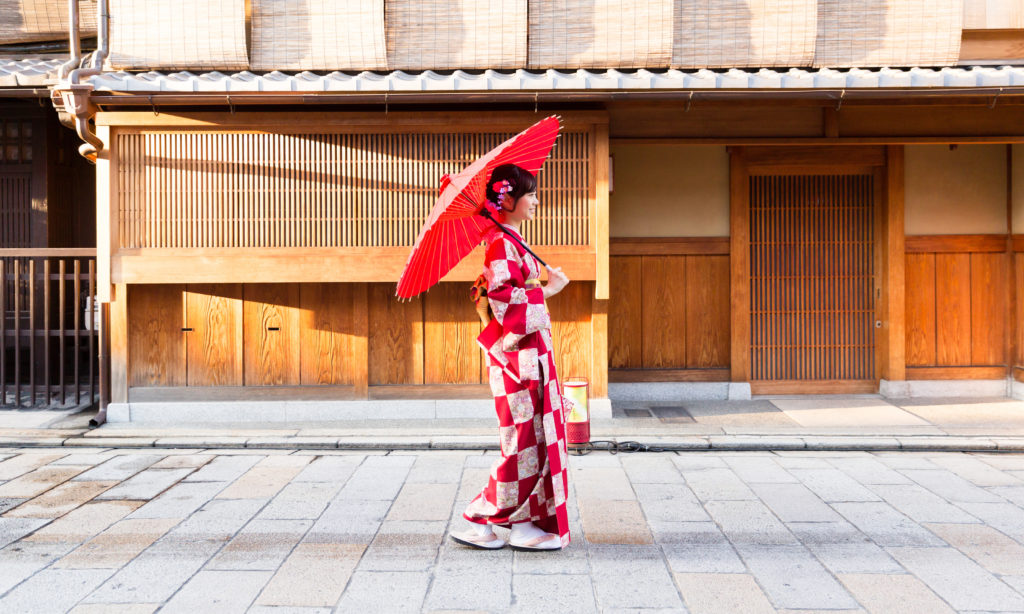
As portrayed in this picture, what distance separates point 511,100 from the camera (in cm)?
806


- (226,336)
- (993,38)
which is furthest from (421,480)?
(993,38)

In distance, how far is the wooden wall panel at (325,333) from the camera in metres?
8.88

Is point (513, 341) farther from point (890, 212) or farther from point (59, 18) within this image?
point (59, 18)

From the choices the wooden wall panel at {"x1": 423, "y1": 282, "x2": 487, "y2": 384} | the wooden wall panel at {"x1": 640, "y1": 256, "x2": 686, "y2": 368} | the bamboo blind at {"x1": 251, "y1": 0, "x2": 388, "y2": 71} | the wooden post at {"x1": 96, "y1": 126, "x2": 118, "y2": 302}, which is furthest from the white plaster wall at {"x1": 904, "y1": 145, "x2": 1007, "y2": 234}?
the wooden post at {"x1": 96, "y1": 126, "x2": 118, "y2": 302}

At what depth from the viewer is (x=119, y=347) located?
28.4 feet

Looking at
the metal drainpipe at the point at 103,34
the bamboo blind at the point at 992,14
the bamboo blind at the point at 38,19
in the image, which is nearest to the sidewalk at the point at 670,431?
the metal drainpipe at the point at 103,34

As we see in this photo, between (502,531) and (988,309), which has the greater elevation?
(988,309)

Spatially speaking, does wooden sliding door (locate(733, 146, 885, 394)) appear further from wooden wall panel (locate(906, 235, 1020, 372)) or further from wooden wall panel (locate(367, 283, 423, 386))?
wooden wall panel (locate(367, 283, 423, 386))

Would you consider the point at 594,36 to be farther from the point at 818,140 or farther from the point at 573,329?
the point at 573,329

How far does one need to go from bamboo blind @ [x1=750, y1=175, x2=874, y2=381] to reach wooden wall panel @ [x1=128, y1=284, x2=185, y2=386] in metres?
7.21

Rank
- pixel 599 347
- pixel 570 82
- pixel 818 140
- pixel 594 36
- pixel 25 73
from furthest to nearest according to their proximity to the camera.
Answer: pixel 818 140, pixel 599 347, pixel 594 36, pixel 25 73, pixel 570 82

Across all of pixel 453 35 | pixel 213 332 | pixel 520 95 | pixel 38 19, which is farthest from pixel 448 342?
pixel 38 19

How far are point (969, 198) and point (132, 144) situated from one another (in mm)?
10483

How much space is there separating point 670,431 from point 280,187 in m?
5.07
